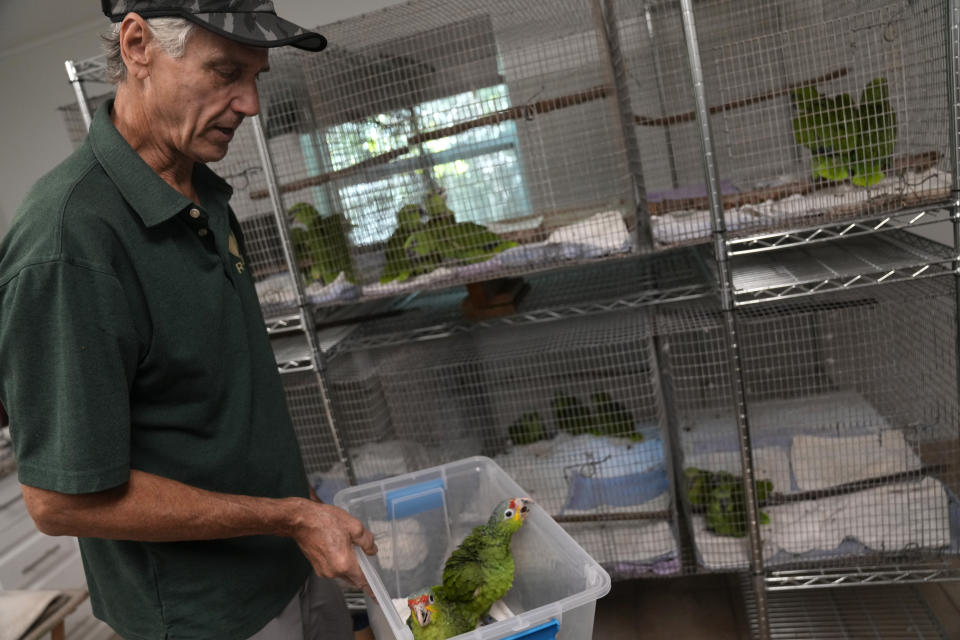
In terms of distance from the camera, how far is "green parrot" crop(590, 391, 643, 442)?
1.93m

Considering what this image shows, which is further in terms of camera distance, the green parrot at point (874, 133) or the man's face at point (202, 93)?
the green parrot at point (874, 133)

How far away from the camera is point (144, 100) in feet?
3.29

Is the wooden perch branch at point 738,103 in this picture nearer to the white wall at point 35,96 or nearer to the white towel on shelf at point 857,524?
the white towel on shelf at point 857,524

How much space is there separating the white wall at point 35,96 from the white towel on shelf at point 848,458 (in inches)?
127

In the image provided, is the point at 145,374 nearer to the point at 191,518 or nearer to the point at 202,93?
the point at 191,518

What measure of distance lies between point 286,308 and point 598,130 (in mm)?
998

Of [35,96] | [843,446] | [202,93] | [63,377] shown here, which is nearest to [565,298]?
[843,446]

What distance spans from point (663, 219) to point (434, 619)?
1.09 meters

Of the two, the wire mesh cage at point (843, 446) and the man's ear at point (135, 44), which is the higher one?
the man's ear at point (135, 44)

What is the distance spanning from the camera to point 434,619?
3.33 feet

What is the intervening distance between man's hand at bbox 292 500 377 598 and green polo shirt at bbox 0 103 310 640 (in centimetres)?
14

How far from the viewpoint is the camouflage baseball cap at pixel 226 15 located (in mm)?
926

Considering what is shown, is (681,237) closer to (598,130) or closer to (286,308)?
(598,130)

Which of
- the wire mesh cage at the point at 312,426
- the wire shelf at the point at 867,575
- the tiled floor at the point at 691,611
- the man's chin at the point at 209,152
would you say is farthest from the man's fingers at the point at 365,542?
the tiled floor at the point at 691,611
